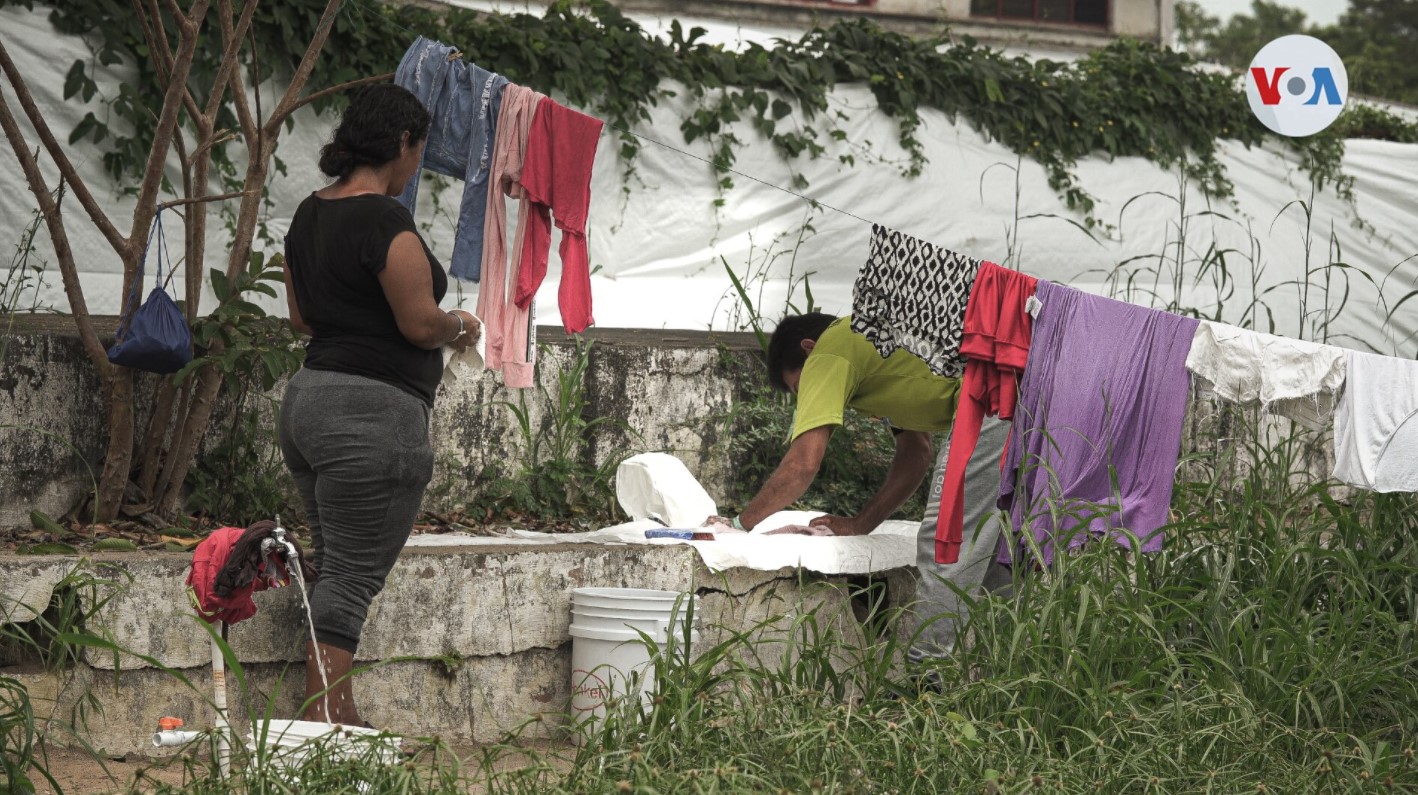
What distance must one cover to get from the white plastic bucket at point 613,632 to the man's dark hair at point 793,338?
1.02 metres

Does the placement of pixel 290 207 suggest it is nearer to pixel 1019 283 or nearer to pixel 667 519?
pixel 667 519

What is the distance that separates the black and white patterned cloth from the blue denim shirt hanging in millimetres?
1350

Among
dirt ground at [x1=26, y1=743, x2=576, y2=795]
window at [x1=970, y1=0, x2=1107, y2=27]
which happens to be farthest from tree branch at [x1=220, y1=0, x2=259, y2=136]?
window at [x1=970, y1=0, x2=1107, y2=27]

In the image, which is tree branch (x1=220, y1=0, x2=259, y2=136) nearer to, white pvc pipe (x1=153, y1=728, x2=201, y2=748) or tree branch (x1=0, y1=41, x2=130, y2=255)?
tree branch (x1=0, y1=41, x2=130, y2=255)

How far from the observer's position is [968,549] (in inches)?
189

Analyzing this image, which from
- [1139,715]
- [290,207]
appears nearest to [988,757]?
[1139,715]

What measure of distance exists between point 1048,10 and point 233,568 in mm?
10463

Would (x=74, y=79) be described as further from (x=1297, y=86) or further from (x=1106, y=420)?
(x=1297, y=86)

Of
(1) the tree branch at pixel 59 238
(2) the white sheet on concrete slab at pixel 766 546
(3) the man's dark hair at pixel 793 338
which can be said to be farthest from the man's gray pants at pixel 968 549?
(1) the tree branch at pixel 59 238

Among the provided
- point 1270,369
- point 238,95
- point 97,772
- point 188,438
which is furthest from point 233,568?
point 1270,369

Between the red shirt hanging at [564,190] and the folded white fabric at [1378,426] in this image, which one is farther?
the red shirt hanging at [564,190]

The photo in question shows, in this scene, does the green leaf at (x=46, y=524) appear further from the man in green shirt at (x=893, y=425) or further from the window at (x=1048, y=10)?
the window at (x=1048, y=10)

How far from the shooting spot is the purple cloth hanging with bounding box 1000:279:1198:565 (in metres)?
4.43

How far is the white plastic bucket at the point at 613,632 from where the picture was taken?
14.5 feet
